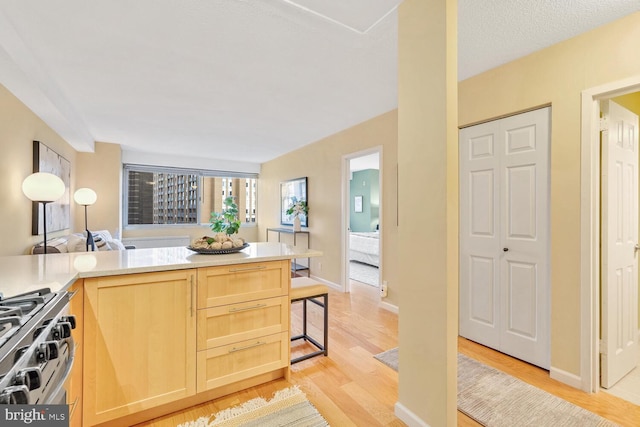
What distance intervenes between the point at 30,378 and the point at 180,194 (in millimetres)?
6309

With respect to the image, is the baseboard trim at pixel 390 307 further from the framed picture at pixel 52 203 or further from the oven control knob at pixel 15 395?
the framed picture at pixel 52 203

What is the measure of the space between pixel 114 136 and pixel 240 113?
100 inches

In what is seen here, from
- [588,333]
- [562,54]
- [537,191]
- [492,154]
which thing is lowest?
[588,333]

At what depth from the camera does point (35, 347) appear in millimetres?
861

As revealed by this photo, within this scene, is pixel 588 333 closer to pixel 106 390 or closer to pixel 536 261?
pixel 536 261

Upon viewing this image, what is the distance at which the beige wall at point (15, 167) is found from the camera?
2.43m

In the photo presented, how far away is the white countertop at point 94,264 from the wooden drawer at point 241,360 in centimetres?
55

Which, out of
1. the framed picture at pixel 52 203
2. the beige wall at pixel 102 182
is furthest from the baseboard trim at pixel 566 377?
the beige wall at pixel 102 182

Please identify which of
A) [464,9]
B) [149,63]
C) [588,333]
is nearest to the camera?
[464,9]

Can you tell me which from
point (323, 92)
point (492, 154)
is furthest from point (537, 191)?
point (323, 92)

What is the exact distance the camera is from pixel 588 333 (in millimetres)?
1934

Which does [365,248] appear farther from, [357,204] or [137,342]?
[137,342]

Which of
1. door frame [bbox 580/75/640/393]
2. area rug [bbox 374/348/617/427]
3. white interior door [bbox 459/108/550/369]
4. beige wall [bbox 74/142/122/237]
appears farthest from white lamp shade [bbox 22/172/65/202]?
door frame [bbox 580/75/640/393]

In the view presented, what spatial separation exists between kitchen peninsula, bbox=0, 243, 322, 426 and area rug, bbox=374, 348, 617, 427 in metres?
1.25
